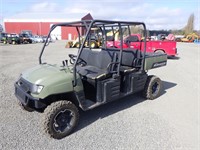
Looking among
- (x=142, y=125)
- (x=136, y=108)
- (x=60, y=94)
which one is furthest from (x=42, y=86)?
(x=136, y=108)

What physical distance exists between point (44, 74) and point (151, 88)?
9.57ft

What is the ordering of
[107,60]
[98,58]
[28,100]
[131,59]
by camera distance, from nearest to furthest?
[28,100], [107,60], [98,58], [131,59]

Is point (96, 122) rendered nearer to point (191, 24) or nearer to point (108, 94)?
point (108, 94)

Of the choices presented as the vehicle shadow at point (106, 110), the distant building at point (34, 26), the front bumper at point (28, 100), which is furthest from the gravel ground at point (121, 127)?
the distant building at point (34, 26)

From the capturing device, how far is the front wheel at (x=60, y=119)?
327cm

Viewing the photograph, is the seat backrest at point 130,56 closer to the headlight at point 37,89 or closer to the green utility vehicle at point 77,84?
the green utility vehicle at point 77,84

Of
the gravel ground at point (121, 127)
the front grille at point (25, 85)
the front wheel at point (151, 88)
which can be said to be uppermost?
the front grille at point (25, 85)

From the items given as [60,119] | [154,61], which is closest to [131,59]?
[154,61]

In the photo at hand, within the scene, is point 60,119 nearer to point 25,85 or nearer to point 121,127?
point 25,85

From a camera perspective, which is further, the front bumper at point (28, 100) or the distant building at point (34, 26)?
the distant building at point (34, 26)

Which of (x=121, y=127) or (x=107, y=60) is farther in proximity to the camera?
(x=107, y=60)

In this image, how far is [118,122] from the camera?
398 centimetres

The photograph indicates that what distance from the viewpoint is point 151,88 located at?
205 inches

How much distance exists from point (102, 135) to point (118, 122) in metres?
0.59
